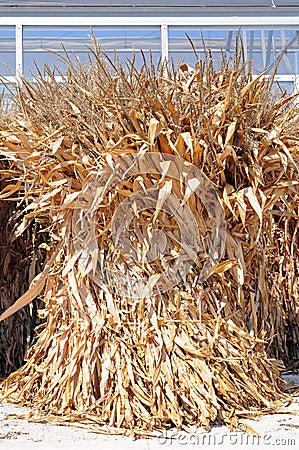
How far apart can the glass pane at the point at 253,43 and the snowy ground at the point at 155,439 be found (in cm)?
576

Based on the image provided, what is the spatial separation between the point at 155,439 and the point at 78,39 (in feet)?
19.1

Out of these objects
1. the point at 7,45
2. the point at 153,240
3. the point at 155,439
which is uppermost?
the point at 7,45

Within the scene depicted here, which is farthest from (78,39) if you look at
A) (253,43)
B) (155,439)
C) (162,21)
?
(155,439)

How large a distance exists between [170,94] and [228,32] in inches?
219

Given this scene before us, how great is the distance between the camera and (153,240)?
7.88 feet

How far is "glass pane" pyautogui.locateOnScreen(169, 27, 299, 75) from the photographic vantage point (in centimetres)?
757

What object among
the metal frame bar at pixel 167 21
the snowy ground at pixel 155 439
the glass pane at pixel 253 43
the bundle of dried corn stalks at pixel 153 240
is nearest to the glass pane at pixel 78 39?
the metal frame bar at pixel 167 21

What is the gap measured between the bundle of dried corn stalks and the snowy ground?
74 millimetres

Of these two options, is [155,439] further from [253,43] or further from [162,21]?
[253,43]

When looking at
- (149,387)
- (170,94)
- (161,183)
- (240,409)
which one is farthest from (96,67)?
(240,409)

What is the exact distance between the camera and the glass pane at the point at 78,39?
7.28 m

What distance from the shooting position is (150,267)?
240cm

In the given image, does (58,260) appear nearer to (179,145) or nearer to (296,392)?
(179,145)

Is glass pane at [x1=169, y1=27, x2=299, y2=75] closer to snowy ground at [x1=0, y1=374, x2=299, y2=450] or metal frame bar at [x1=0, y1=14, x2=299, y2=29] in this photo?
metal frame bar at [x1=0, y1=14, x2=299, y2=29]
